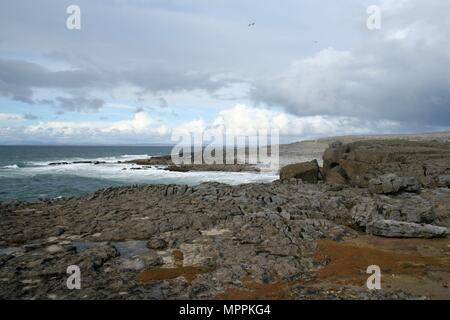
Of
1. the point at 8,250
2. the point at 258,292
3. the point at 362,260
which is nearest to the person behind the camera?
the point at 258,292

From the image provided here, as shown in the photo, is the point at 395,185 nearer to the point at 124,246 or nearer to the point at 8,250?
the point at 124,246

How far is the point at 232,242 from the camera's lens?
11.9 m

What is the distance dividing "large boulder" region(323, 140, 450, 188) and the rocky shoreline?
13.2 inches

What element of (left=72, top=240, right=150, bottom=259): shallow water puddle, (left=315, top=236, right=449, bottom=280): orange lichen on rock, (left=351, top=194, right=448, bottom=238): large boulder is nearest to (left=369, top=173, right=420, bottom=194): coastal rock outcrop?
(left=351, top=194, right=448, bottom=238): large boulder

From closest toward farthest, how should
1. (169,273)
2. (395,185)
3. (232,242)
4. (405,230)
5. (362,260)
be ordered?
(169,273) < (362,260) < (232,242) < (405,230) < (395,185)

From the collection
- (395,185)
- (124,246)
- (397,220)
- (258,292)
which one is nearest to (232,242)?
(124,246)

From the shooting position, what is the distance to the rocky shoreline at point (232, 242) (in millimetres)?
8680

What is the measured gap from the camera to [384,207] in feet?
49.0

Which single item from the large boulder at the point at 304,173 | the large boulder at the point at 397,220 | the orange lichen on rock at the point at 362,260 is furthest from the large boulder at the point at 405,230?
the large boulder at the point at 304,173

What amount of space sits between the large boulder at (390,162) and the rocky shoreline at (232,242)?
1.10 ft

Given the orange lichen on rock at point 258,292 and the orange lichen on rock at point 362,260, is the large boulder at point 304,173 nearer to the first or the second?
the orange lichen on rock at point 362,260

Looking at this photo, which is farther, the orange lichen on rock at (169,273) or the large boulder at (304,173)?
the large boulder at (304,173)

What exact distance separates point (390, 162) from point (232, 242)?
15.2m
